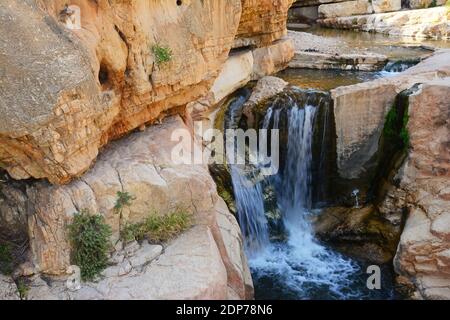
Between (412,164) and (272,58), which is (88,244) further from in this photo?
A: (272,58)

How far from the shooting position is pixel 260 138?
9875 millimetres

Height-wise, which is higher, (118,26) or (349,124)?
(118,26)

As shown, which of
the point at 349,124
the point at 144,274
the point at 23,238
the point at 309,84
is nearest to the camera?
the point at 144,274

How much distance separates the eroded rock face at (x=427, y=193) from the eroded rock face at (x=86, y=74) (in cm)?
401

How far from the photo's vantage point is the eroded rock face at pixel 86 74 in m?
4.91

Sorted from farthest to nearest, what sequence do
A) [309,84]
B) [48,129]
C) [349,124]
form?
[309,84], [349,124], [48,129]

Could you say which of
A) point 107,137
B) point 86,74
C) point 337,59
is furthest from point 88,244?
point 337,59

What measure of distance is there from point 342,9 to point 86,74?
61.8 ft

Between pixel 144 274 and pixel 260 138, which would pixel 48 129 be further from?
pixel 260 138

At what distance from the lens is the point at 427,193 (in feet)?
26.1

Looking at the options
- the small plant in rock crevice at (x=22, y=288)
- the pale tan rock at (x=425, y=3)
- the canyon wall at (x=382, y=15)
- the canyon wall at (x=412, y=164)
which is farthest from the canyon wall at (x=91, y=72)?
the pale tan rock at (x=425, y=3)

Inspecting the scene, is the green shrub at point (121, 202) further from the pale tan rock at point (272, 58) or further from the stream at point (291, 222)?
the pale tan rock at point (272, 58)
